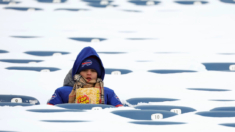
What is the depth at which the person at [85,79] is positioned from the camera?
2.10 metres

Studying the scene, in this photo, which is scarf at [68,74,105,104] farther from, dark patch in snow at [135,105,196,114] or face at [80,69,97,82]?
dark patch in snow at [135,105,196,114]

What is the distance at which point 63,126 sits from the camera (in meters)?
1.54

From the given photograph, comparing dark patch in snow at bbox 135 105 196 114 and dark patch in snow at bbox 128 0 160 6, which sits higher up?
dark patch in snow at bbox 128 0 160 6

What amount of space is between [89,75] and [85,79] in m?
0.03

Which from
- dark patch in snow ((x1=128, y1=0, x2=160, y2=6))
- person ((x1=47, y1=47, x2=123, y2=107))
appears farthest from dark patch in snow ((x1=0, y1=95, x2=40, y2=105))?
dark patch in snow ((x1=128, y1=0, x2=160, y2=6))

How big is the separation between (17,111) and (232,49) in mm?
2056

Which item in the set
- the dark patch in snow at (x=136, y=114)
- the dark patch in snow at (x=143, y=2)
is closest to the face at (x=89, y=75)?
the dark patch in snow at (x=136, y=114)

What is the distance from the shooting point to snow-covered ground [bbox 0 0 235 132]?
66.8 inches

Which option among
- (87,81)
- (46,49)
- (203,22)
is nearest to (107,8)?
(203,22)

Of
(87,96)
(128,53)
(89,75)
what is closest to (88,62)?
(89,75)

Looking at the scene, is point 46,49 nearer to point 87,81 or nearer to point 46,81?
point 46,81

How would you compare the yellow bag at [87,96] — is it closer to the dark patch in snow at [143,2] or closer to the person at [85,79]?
the person at [85,79]

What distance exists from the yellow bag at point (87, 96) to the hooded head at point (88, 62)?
0.15 meters

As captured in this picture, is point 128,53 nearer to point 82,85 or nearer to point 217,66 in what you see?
point 217,66
